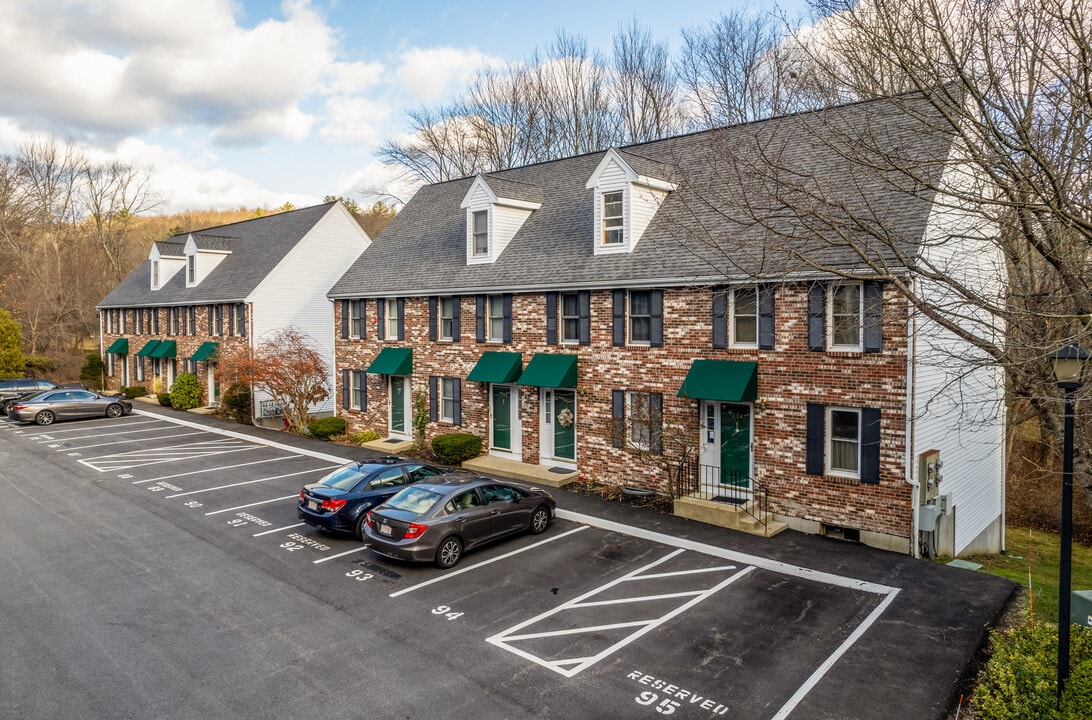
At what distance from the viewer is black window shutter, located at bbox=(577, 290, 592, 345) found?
63.5 feet

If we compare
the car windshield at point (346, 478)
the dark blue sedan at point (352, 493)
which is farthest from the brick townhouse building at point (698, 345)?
the car windshield at point (346, 478)

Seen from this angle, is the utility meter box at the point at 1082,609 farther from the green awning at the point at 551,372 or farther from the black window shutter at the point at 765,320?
the green awning at the point at 551,372

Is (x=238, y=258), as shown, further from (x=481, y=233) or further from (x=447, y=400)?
(x=447, y=400)

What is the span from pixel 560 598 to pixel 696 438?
22.4 ft

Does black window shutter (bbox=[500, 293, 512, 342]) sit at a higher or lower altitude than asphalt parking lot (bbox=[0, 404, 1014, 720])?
higher

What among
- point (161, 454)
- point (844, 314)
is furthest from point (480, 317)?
point (161, 454)

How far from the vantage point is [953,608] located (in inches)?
452

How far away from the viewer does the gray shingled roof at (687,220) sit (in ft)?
44.3

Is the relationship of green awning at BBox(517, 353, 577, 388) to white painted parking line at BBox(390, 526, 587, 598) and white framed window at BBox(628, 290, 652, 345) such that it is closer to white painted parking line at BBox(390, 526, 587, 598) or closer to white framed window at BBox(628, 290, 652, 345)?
white framed window at BBox(628, 290, 652, 345)

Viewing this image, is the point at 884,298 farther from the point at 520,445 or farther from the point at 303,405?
the point at 303,405

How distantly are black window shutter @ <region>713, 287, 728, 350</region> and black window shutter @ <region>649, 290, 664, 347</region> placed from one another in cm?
150

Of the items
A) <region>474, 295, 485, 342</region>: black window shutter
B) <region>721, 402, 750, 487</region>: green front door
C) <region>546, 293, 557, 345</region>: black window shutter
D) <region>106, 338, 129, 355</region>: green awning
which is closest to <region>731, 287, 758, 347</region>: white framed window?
<region>721, 402, 750, 487</region>: green front door

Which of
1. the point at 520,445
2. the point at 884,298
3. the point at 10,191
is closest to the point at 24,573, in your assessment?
the point at 520,445

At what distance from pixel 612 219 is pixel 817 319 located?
22.7ft
